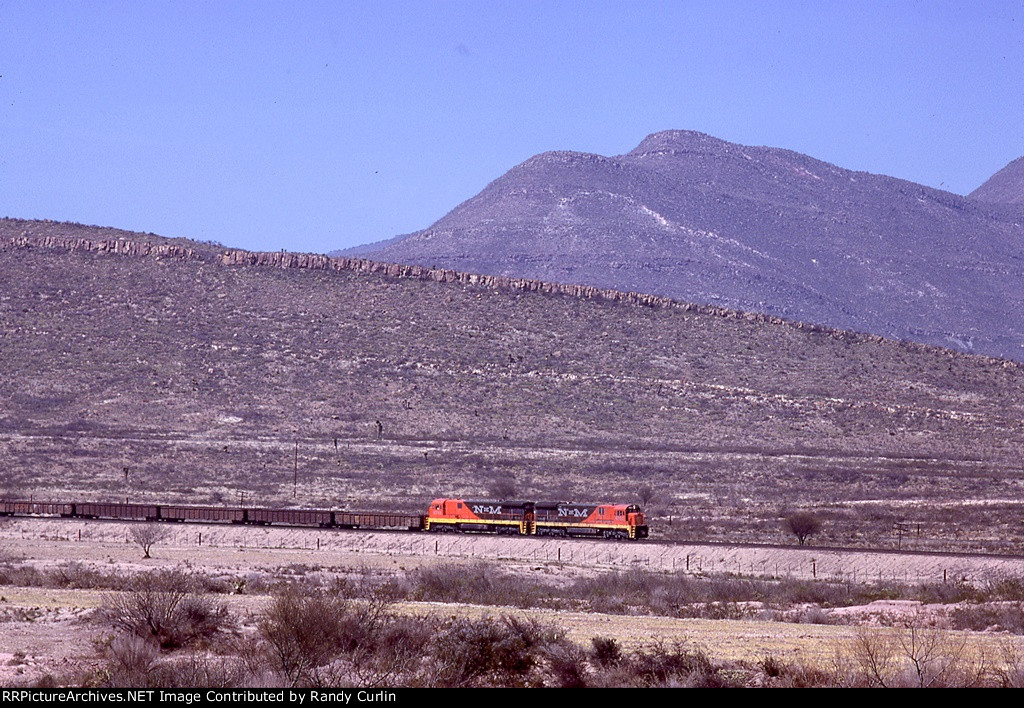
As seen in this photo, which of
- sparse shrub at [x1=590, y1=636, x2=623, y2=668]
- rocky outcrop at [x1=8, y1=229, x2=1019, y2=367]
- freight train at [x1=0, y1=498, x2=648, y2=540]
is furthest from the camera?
rocky outcrop at [x1=8, y1=229, x2=1019, y2=367]

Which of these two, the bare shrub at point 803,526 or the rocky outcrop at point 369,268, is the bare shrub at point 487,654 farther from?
the rocky outcrop at point 369,268

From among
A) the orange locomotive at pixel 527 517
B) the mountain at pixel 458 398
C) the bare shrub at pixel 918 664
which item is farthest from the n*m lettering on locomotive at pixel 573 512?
the bare shrub at pixel 918 664

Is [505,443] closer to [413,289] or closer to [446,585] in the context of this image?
[413,289]

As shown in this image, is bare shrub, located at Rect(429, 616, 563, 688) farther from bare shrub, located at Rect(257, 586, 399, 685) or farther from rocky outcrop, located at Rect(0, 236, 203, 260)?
rocky outcrop, located at Rect(0, 236, 203, 260)

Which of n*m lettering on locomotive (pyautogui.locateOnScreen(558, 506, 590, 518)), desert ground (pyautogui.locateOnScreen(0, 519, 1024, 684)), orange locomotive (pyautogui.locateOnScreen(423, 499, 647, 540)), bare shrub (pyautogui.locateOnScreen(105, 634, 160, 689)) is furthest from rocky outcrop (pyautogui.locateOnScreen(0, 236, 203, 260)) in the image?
bare shrub (pyautogui.locateOnScreen(105, 634, 160, 689))

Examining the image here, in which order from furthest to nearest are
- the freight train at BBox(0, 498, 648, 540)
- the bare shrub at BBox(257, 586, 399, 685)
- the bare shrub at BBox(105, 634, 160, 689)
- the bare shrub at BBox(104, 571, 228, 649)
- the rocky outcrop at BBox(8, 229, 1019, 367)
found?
1. the rocky outcrop at BBox(8, 229, 1019, 367)
2. the freight train at BBox(0, 498, 648, 540)
3. the bare shrub at BBox(104, 571, 228, 649)
4. the bare shrub at BBox(257, 586, 399, 685)
5. the bare shrub at BBox(105, 634, 160, 689)

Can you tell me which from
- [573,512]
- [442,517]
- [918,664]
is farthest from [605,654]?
[442,517]

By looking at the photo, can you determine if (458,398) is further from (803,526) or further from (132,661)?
(132,661)
